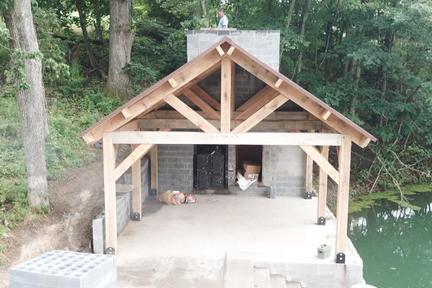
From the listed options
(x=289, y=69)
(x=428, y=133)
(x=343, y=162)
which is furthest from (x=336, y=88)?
(x=343, y=162)

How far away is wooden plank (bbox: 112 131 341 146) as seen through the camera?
6805mm

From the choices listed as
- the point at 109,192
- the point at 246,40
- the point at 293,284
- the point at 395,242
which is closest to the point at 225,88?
the point at 109,192

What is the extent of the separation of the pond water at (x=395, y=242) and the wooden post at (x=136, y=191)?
4.92 m

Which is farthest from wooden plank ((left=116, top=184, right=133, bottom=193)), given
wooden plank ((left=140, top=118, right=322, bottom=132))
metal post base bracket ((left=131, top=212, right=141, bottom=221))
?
wooden plank ((left=140, top=118, right=322, bottom=132))

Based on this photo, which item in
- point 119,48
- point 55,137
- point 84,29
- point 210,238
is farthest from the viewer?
point 84,29

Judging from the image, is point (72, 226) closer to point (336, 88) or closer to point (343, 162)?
point (343, 162)

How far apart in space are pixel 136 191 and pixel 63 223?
170cm

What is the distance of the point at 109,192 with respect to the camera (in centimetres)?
706

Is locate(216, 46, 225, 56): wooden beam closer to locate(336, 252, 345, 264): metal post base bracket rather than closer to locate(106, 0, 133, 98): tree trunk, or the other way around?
locate(336, 252, 345, 264): metal post base bracket

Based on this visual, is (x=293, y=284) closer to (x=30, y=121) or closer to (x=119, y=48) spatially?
(x=30, y=121)

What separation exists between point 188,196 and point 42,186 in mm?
3701

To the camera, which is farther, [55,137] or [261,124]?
[55,137]

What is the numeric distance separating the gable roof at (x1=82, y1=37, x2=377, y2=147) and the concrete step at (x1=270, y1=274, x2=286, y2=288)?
2.42 metres

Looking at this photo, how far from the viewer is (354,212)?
45.0ft
